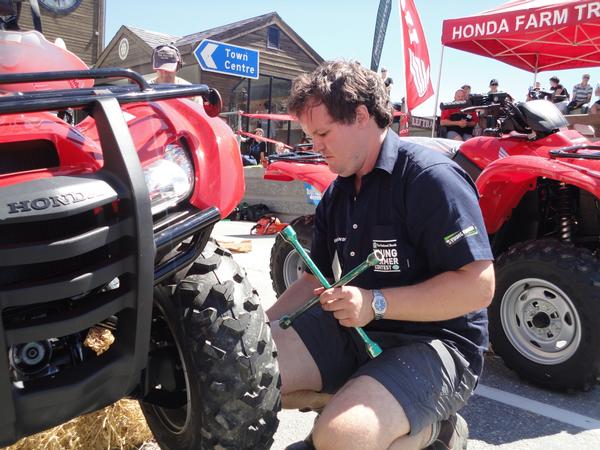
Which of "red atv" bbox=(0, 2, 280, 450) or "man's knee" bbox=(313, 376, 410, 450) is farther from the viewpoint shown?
"man's knee" bbox=(313, 376, 410, 450)

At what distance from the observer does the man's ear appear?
2.09 meters

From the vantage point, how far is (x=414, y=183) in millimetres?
2031

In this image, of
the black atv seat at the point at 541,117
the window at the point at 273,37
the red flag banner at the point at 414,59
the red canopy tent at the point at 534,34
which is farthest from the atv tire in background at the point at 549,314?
the window at the point at 273,37

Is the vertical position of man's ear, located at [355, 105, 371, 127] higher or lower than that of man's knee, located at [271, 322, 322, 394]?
higher

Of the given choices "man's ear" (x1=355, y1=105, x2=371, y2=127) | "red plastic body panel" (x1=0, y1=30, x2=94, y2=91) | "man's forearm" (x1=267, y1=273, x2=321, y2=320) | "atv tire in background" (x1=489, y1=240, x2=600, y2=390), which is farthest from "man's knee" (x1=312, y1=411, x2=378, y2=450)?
"atv tire in background" (x1=489, y1=240, x2=600, y2=390)

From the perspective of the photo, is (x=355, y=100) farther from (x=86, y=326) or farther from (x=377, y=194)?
(x=86, y=326)

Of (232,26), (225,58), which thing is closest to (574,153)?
(225,58)

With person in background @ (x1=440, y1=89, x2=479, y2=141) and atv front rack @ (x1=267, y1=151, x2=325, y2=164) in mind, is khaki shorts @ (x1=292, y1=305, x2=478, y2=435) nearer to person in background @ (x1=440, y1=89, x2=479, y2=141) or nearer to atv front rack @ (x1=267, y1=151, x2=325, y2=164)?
atv front rack @ (x1=267, y1=151, x2=325, y2=164)

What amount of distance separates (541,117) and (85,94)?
9.76 feet

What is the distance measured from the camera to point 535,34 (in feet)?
27.8

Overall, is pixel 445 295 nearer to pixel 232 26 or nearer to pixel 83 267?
pixel 83 267

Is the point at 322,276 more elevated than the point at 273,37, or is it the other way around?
the point at 273,37

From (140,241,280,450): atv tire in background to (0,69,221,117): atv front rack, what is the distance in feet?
1.53

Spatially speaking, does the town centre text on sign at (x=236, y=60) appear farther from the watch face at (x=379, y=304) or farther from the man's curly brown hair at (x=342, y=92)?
the watch face at (x=379, y=304)
